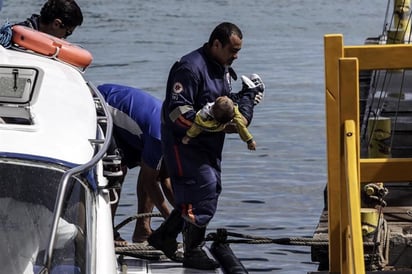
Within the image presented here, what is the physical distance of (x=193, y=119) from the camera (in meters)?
7.59

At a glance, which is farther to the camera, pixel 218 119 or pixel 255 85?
pixel 255 85

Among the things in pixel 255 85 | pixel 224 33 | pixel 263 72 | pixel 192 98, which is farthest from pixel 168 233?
pixel 263 72

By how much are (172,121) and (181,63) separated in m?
0.36

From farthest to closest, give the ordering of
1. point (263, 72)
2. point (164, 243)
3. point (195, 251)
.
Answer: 1. point (263, 72)
2. point (164, 243)
3. point (195, 251)

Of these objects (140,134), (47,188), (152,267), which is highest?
(47,188)

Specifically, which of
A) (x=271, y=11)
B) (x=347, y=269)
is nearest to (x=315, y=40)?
(x=271, y=11)

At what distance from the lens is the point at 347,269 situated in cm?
704

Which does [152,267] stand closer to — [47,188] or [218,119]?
[218,119]

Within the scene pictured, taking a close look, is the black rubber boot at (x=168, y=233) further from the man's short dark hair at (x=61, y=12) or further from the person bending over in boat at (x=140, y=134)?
the man's short dark hair at (x=61, y=12)

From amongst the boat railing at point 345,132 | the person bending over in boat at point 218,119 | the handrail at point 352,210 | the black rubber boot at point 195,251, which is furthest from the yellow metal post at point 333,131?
the black rubber boot at point 195,251

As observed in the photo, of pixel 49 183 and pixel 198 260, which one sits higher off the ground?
pixel 49 183

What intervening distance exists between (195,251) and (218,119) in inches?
40.7

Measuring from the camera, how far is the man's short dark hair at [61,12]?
26.3ft

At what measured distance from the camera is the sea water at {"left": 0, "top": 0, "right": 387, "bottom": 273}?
14.6 m
